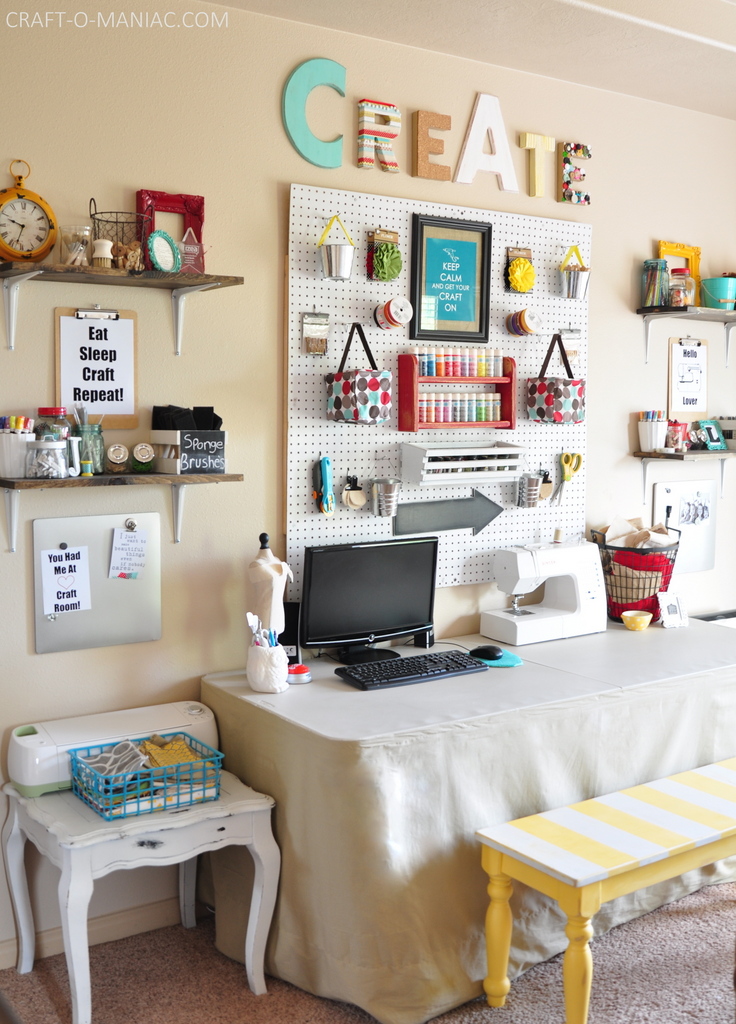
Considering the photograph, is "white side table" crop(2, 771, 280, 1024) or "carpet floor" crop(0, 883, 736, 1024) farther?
"carpet floor" crop(0, 883, 736, 1024)

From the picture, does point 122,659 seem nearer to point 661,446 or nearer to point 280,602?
point 280,602

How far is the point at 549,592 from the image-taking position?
331 centimetres

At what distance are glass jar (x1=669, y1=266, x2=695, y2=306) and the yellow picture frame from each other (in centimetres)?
7

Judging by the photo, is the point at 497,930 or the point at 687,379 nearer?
the point at 497,930

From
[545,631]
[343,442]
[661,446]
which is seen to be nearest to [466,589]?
[545,631]

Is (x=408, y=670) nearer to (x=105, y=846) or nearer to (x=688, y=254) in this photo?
(x=105, y=846)

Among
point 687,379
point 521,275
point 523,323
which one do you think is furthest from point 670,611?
point 521,275

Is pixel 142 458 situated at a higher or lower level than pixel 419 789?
higher

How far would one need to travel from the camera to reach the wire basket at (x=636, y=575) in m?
3.39

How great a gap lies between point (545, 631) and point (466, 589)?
0.98ft

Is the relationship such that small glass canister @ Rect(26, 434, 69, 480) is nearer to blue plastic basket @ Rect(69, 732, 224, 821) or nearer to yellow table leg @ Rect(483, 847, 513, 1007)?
blue plastic basket @ Rect(69, 732, 224, 821)

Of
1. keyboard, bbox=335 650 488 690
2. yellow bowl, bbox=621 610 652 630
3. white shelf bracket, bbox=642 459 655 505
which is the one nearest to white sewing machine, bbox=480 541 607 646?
yellow bowl, bbox=621 610 652 630

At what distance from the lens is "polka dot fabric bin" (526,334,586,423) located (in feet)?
10.6

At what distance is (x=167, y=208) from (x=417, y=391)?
2.97 ft
